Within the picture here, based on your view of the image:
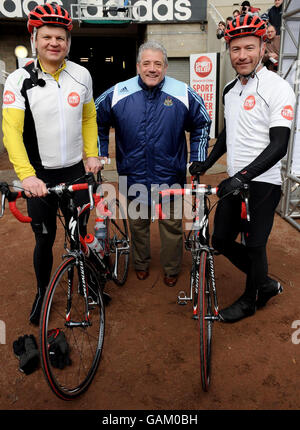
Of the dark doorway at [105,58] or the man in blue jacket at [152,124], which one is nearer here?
the man in blue jacket at [152,124]

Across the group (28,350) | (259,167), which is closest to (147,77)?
(259,167)

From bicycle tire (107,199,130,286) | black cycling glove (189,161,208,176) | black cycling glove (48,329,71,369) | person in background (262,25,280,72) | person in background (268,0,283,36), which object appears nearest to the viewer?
black cycling glove (48,329,71,369)

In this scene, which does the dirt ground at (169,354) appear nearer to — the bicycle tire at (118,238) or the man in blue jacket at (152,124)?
the bicycle tire at (118,238)

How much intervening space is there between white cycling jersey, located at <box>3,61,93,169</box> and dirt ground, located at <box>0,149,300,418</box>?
5.26ft

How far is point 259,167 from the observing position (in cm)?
268

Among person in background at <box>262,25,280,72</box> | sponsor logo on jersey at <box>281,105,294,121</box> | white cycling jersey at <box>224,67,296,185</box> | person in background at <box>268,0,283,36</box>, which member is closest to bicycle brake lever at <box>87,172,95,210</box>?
white cycling jersey at <box>224,67,296,185</box>

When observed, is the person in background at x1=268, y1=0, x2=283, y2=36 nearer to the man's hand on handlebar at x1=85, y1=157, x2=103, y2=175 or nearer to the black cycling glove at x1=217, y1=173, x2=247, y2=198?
the man's hand on handlebar at x1=85, y1=157, x2=103, y2=175

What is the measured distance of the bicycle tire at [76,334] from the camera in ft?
8.05

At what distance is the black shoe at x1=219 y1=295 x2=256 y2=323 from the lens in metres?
3.42

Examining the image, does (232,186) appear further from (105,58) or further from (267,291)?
(105,58)

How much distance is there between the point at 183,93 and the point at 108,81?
26159 mm

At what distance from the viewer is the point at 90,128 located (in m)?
3.38

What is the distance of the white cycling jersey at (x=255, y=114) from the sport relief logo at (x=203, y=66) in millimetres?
10767

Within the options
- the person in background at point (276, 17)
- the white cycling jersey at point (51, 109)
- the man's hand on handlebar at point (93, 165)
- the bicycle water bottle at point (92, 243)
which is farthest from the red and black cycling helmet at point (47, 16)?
the person in background at point (276, 17)
